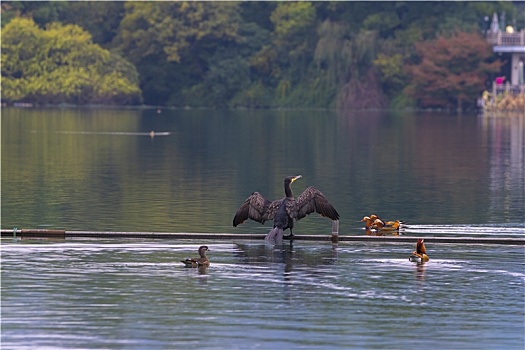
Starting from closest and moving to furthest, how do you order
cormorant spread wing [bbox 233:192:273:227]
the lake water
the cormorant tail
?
the lake water, the cormorant tail, cormorant spread wing [bbox 233:192:273:227]

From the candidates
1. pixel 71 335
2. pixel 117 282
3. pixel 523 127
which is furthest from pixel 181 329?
pixel 523 127

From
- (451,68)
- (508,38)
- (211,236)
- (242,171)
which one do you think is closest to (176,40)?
(451,68)

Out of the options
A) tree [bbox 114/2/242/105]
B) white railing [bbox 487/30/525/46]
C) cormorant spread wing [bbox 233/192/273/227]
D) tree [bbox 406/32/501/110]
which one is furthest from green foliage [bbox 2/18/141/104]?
cormorant spread wing [bbox 233/192/273/227]

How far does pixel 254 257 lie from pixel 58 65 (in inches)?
4583

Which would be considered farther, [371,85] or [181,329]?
[371,85]

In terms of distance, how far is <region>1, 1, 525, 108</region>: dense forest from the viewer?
424ft

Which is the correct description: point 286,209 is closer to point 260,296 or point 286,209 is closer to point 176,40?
point 260,296

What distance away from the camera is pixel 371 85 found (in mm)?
130375

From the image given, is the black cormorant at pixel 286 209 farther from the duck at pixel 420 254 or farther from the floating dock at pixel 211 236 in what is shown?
the duck at pixel 420 254

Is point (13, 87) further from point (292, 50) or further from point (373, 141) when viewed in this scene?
point (373, 141)

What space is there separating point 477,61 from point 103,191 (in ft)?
292

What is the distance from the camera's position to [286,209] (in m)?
28.9

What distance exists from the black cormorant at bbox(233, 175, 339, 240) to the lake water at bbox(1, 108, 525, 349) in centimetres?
51

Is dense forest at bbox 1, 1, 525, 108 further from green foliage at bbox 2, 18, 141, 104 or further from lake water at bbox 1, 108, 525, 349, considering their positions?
lake water at bbox 1, 108, 525, 349
